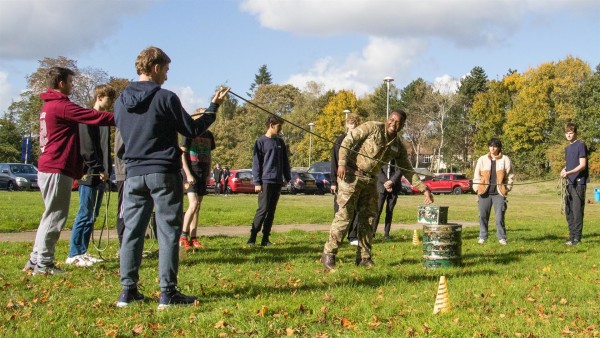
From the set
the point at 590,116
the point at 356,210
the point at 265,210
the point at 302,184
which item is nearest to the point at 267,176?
the point at 265,210

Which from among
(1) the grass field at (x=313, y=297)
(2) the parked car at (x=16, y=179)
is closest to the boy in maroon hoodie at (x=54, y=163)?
(1) the grass field at (x=313, y=297)

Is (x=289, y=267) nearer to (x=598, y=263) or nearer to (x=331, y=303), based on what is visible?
(x=331, y=303)

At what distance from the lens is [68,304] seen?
16.7 feet

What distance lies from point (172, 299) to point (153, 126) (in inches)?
56.2

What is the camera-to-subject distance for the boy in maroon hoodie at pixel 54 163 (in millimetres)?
6266

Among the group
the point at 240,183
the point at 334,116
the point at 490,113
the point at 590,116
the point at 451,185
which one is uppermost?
the point at 490,113

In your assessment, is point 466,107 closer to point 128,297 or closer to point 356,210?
point 356,210

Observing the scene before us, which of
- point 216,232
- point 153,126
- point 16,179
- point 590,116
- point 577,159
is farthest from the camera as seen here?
point 590,116

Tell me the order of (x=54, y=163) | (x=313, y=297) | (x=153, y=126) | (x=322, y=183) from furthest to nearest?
(x=322, y=183), (x=54, y=163), (x=313, y=297), (x=153, y=126)

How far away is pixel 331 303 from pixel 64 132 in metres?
3.31

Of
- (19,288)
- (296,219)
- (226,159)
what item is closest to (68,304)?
(19,288)

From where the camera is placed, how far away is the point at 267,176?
9500mm

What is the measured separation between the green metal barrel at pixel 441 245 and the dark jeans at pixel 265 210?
2808mm

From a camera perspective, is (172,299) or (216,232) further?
(216,232)
